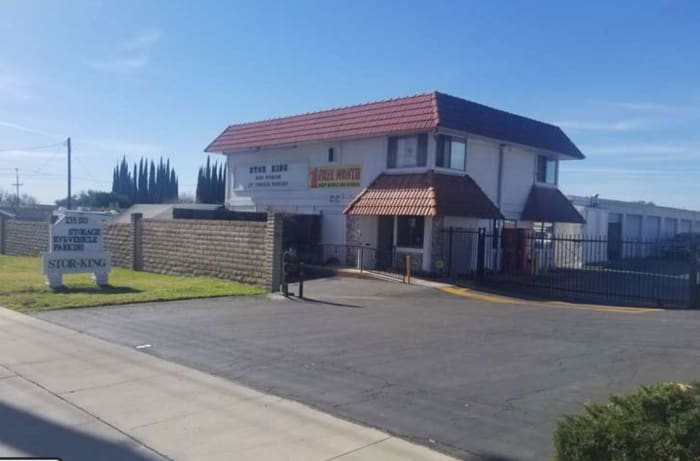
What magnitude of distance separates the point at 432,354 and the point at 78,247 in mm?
11935

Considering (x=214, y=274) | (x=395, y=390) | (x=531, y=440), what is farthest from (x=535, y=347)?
(x=214, y=274)

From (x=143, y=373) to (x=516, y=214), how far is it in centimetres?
2106

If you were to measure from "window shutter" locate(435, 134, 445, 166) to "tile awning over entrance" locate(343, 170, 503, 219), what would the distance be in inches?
19.4

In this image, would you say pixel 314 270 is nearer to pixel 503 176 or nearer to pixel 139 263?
pixel 139 263

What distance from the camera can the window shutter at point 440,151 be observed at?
22.2 m

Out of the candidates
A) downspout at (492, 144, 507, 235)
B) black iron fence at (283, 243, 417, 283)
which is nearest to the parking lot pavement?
black iron fence at (283, 243, 417, 283)

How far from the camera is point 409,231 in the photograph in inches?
918

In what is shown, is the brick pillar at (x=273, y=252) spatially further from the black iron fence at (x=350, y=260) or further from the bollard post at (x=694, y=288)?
the bollard post at (x=694, y=288)

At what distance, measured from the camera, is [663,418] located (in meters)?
4.20

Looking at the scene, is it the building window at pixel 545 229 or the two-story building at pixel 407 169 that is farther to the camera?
the building window at pixel 545 229

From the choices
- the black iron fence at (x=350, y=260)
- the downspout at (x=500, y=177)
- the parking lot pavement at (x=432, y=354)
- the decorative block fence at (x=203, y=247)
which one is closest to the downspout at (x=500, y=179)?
the downspout at (x=500, y=177)

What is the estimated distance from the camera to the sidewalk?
207 inches

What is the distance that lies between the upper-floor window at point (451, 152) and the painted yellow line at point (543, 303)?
5.10 meters

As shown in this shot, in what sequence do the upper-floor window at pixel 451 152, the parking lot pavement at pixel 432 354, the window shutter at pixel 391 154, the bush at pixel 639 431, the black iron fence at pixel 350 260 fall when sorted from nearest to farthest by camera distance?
the bush at pixel 639 431 → the parking lot pavement at pixel 432 354 → the upper-floor window at pixel 451 152 → the black iron fence at pixel 350 260 → the window shutter at pixel 391 154
